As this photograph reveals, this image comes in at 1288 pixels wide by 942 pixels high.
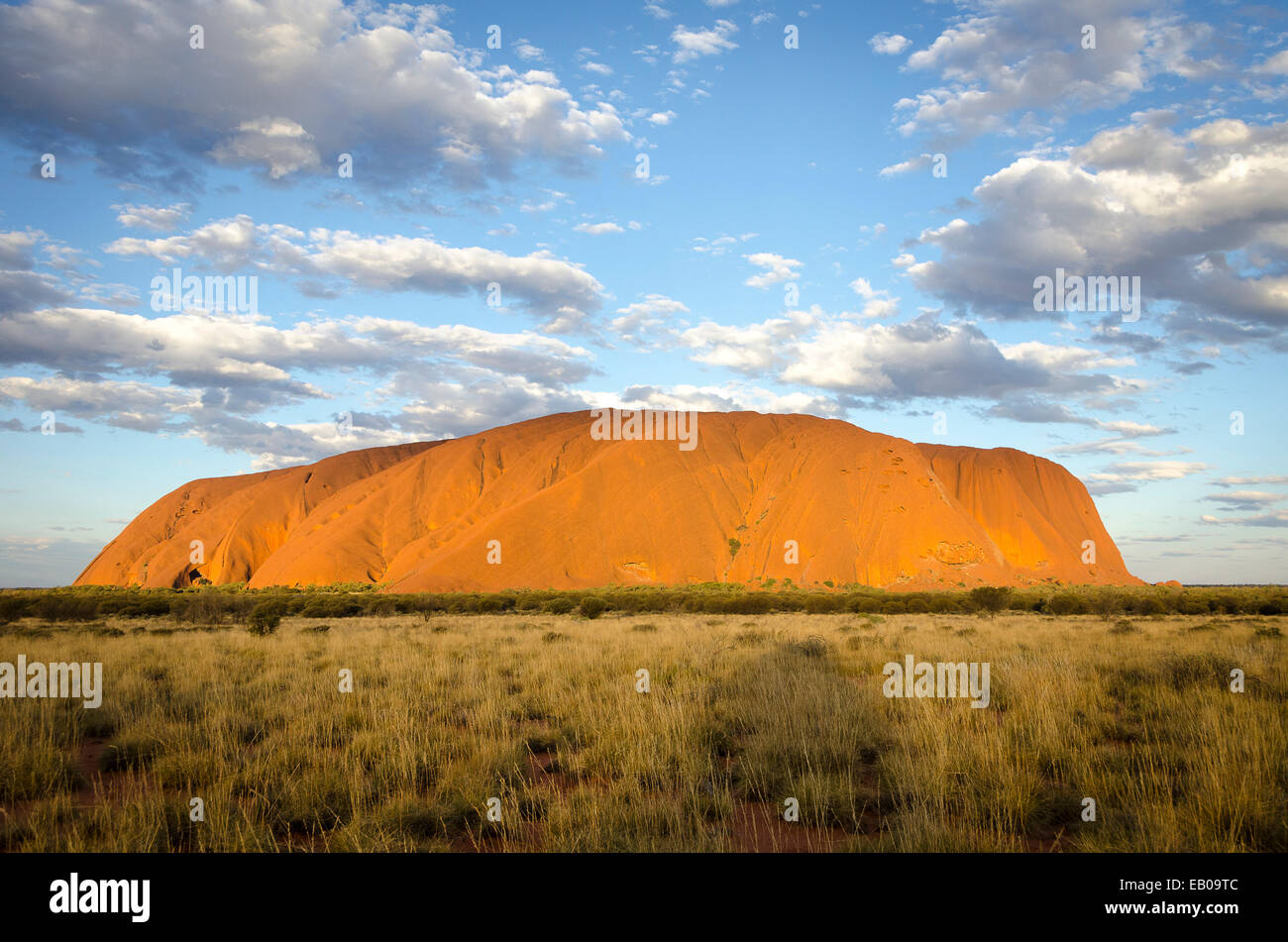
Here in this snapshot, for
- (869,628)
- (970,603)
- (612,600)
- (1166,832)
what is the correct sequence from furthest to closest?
(612,600) → (970,603) → (869,628) → (1166,832)

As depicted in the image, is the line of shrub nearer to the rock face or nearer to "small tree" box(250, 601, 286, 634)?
"small tree" box(250, 601, 286, 634)

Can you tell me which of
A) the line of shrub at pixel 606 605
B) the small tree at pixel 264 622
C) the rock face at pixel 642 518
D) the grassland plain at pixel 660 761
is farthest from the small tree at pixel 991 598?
the small tree at pixel 264 622

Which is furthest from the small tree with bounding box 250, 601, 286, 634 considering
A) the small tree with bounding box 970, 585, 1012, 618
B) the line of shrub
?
the small tree with bounding box 970, 585, 1012, 618

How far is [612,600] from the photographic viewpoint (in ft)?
151

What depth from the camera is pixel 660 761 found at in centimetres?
625

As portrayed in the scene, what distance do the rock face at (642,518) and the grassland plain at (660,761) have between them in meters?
56.2

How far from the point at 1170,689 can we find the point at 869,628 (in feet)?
46.8

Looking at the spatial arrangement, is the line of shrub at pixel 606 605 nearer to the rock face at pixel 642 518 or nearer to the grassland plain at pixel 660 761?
the rock face at pixel 642 518

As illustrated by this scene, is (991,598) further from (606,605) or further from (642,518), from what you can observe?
(642,518)

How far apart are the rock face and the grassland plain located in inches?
2213

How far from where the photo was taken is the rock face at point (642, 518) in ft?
221

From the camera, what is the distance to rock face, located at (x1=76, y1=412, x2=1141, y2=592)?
67.2m
